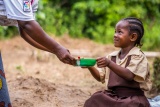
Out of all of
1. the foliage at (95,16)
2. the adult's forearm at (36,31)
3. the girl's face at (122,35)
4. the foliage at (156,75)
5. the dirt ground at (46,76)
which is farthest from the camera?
the foliage at (95,16)

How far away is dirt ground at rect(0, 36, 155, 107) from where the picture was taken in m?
4.91

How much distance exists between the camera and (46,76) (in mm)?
7773

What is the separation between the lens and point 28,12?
3436 mm

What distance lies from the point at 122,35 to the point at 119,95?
1.78 feet

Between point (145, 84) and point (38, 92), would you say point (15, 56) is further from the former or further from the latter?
point (145, 84)

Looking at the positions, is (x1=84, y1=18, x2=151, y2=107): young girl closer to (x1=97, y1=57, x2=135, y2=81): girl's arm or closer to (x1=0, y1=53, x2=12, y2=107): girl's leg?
(x1=97, y1=57, x2=135, y2=81): girl's arm

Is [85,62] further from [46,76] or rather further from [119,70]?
[46,76]

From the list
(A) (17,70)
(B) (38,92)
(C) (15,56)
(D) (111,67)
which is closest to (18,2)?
(D) (111,67)

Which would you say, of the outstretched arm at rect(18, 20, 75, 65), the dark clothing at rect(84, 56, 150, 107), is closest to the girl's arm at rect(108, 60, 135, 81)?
the dark clothing at rect(84, 56, 150, 107)

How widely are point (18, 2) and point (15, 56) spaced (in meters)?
6.34

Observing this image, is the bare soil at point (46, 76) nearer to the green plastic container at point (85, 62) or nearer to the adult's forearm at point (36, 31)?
the green plastic container at point (85, 62)

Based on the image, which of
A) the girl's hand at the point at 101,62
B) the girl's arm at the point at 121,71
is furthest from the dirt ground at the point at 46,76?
the girl's hand at the point at 101,62

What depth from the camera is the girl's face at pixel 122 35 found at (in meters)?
4.10

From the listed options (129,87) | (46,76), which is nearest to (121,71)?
(129,87)
